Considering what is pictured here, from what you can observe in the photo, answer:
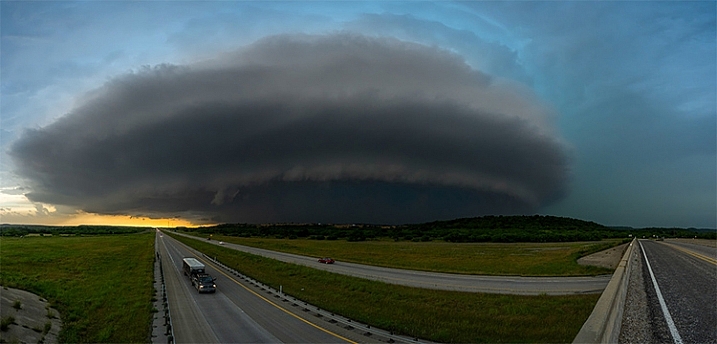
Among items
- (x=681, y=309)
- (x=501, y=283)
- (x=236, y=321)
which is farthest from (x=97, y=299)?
(x=681, y=309)

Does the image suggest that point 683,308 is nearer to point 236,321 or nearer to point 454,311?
point 454,311

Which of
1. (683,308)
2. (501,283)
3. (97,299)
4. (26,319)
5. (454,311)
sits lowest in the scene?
(501,283)

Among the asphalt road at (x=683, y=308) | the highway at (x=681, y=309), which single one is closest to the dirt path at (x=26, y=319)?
the highway at (x=681, y=309)

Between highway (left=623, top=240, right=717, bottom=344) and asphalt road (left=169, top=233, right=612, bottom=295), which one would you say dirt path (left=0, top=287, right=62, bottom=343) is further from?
asphalt road (left=169, top=233, right=612, bottom=295)

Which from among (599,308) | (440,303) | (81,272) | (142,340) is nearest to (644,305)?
(599,308)

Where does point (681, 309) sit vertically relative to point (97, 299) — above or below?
above

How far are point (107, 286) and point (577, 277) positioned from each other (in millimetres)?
55947

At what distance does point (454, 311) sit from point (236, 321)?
53.3 feet

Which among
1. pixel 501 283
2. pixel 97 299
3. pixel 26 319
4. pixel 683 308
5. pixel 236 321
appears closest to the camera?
pixel 683 308

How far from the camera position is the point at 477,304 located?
1250 inches

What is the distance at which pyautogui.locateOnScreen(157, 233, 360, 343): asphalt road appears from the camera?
23297 mm

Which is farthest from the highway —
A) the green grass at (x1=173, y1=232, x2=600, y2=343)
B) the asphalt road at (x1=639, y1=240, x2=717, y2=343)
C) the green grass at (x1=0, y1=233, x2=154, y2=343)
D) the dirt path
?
the dirt path

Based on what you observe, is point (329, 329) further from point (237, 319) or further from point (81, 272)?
point (81, 272)

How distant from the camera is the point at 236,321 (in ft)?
91.1
